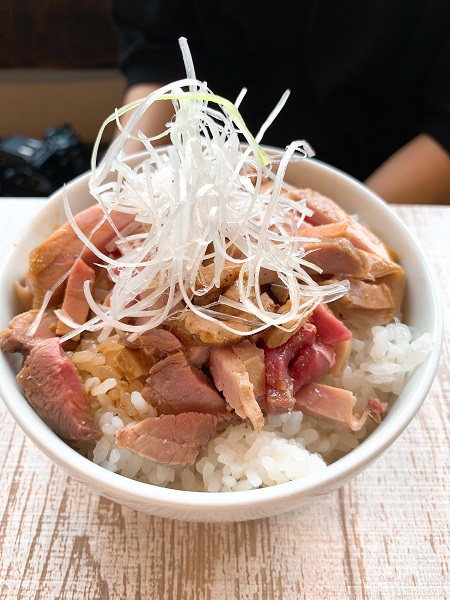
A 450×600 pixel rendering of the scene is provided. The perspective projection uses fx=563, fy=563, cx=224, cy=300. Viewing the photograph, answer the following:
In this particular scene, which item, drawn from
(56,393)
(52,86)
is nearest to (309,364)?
(56,393)

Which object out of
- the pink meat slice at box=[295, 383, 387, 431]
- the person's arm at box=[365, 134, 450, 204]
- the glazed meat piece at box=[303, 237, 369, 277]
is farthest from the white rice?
the person's arm at box=[365, 134, 450, 204]

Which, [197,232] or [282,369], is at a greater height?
[197,232]

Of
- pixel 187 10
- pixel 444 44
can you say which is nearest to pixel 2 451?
pixel 187 10

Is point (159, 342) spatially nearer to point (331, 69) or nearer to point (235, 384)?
point (235, 384)

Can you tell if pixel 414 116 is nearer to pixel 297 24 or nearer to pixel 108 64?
pixel 297 24

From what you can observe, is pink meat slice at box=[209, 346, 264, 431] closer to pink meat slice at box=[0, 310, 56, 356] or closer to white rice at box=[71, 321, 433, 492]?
white rice at box=[71, 321, 433, 492]

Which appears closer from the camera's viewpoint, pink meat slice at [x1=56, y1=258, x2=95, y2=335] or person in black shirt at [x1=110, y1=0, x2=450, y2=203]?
pink meat slice at [x1=56, y1=258, x2=95, y2=335]
